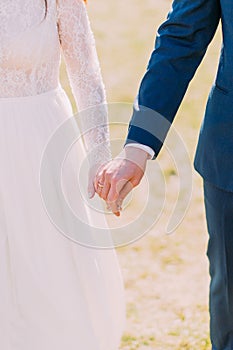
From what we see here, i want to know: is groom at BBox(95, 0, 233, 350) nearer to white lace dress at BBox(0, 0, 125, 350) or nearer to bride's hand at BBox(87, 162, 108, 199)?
bride's hand at BBox(87, 162, 108, 199)

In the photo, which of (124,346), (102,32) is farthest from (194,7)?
(102,32)

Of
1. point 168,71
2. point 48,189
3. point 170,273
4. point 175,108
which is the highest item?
point 168,71

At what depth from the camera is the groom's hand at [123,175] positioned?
9.80ft

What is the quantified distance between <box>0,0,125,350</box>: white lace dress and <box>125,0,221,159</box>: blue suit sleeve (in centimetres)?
34

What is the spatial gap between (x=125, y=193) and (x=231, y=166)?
0.33 metres

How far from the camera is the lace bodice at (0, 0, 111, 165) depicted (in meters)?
3.18

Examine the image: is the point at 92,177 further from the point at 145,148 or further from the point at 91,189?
the point at 145,148

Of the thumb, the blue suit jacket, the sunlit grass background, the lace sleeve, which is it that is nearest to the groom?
the blue suit jacket

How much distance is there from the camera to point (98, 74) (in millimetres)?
3387

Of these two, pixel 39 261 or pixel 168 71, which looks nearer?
pixel 168 71

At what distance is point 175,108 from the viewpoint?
3.09 meters

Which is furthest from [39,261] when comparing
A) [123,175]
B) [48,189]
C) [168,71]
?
[168,71]

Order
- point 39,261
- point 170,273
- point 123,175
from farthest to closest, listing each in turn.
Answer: point 170,273
point 39,261
point 123,175

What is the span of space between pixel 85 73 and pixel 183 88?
1.37 feet
